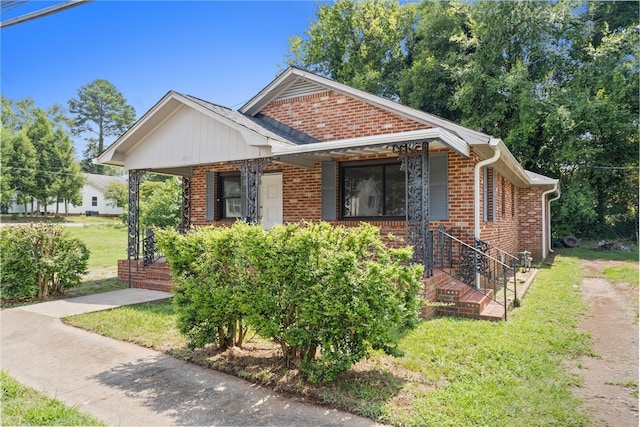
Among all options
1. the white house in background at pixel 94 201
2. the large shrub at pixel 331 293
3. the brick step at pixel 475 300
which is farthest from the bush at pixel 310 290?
the white house in background at pixel 94 201

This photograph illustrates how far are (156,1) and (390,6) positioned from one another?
864 inches

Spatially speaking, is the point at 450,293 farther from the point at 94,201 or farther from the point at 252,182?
the point at 94,201

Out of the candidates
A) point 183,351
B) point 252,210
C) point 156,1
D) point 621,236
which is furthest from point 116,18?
point 621,236

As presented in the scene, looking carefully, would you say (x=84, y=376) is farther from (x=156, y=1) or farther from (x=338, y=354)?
(x=156, y=1)

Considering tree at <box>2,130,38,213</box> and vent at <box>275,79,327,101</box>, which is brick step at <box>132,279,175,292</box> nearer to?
vent at <box>275,79,327,101</box>

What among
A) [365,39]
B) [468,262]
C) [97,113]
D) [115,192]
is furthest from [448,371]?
[97,113]

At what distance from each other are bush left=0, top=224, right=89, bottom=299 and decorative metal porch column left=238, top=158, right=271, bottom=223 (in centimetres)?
370

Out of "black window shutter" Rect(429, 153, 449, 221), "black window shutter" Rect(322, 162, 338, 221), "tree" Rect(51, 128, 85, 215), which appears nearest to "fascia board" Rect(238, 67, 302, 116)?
"black window shutter" Rect(322, 162, 338, 221)

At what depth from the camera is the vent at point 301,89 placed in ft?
33.2

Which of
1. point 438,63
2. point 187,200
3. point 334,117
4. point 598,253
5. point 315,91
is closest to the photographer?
point 334,117

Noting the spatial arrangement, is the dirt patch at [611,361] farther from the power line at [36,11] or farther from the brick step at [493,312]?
the power line at [36,11]

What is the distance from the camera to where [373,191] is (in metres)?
9.18

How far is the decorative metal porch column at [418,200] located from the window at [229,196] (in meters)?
5.42

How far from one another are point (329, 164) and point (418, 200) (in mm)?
2981
